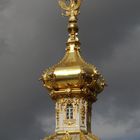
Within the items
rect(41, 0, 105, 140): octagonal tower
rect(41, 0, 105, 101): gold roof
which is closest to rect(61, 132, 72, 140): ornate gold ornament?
rect(41, 0, 105, 140): octagonal tower

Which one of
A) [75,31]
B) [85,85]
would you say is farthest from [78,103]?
[75,31]

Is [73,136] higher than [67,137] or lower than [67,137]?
higher

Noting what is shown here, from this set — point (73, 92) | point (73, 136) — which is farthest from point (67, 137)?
point (73, 92)

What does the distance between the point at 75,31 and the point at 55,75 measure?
3679 mm

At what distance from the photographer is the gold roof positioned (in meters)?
54.2

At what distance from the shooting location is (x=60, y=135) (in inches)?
2122

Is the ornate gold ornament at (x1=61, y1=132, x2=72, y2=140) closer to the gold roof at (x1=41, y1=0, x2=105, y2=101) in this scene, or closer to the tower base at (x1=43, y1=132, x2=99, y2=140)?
the tower base at (x1=43, y1=132, x2=99, y2=140)

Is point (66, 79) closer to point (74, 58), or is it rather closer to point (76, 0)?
point (74, 58)

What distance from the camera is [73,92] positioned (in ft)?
180

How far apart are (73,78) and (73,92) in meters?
0.98

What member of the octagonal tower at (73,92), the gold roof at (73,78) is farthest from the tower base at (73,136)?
the gold roof at (73,78)

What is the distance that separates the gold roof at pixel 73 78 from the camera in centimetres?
5425

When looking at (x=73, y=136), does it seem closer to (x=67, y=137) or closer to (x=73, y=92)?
(x=67, y=137)

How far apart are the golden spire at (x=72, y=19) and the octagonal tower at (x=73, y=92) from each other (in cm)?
86
